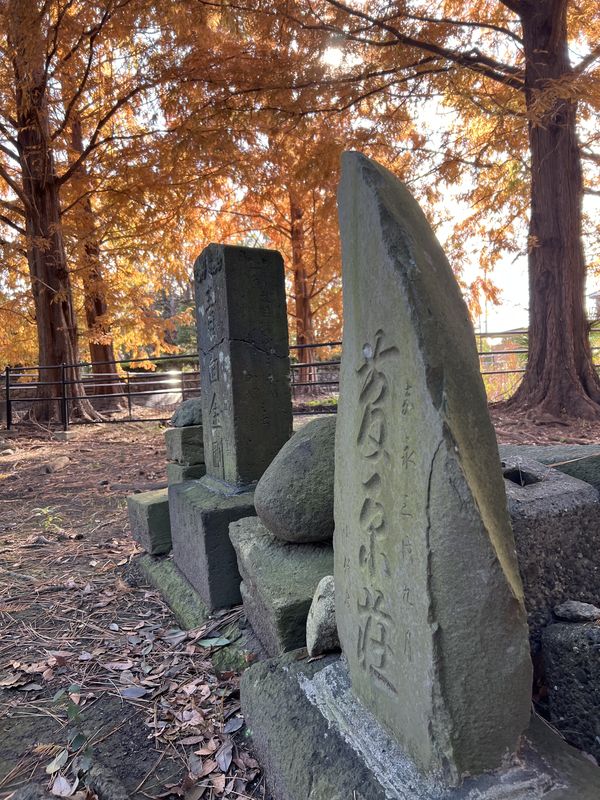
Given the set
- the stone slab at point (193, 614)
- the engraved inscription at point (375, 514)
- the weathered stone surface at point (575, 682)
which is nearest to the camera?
the engraved inscription at point (375, 514)

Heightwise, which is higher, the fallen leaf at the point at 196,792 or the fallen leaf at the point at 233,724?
the fallen leaf at the point at 233,724

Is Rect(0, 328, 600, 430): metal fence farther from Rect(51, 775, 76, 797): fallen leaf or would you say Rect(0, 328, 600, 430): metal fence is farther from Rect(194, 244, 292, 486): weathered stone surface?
Rect(51, 775, 76, 797): fallen leaf

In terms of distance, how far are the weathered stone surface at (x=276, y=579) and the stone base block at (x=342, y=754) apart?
175 millimetres

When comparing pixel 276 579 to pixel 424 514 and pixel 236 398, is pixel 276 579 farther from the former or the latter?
pixel 424 514

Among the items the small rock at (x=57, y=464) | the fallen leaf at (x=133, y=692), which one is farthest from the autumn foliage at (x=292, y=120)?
the fallen leaf at (x=133, y=692)

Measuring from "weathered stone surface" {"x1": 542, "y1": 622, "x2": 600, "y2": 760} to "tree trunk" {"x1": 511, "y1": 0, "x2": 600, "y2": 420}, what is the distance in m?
4.91

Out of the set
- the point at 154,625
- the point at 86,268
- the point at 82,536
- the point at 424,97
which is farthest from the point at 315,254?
the point at 154,625

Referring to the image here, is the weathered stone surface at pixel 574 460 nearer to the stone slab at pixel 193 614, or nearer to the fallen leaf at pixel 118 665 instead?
the stone slab at pixel 193 614

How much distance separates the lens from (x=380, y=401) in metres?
1.18

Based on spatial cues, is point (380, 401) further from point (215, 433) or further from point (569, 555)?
point (215, 433)

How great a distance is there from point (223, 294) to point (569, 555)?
197cm

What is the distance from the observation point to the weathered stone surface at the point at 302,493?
2.09m

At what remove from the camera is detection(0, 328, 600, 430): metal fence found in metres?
9.23

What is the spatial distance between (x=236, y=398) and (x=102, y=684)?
4.69 ft
